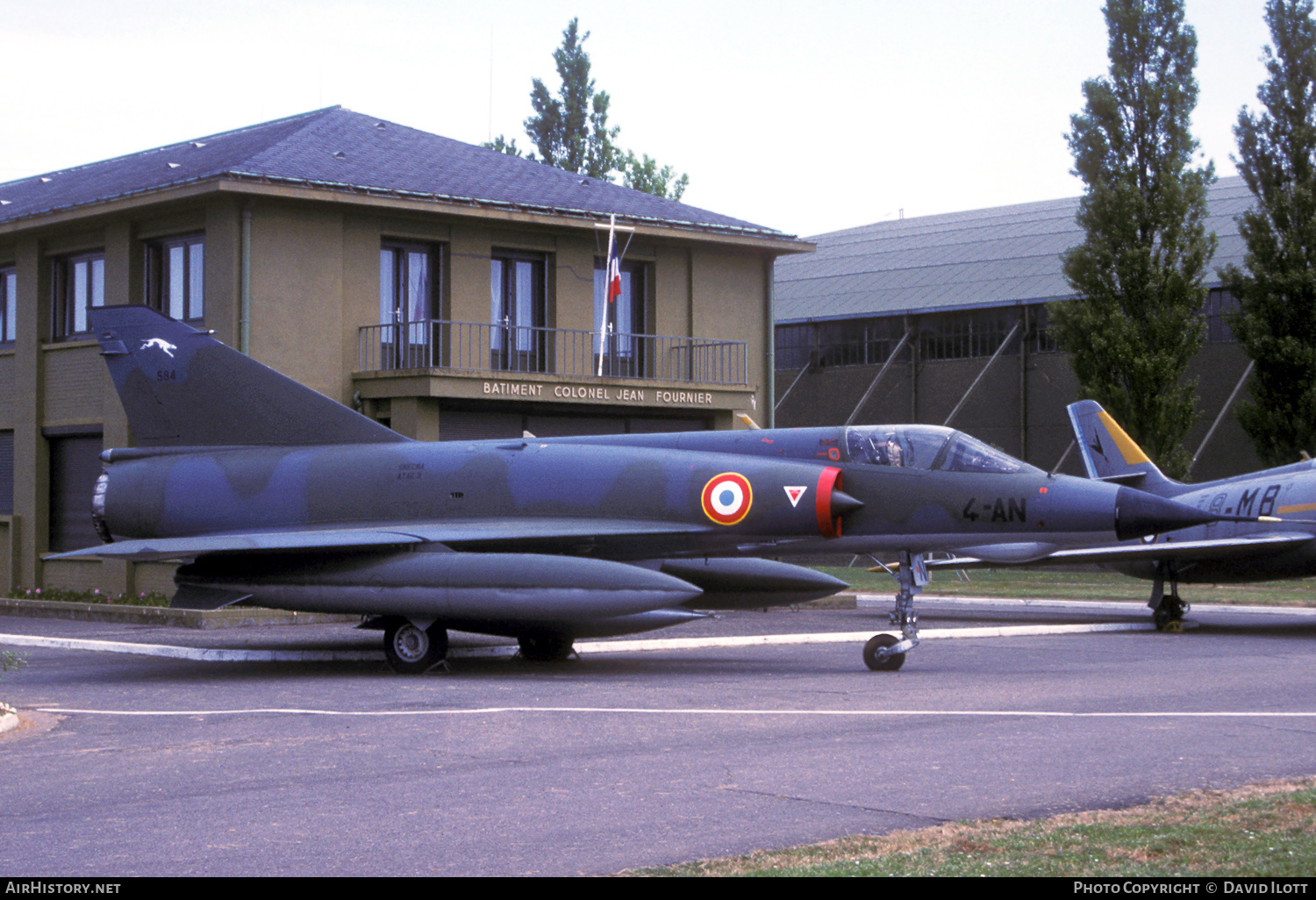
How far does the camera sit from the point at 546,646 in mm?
17328

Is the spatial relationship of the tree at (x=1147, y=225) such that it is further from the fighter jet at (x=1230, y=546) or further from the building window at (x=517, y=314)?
the building window at (x=517, y=314)

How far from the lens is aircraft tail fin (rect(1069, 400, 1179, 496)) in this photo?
25.0 metres

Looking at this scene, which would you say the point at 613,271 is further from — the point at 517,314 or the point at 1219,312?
the point at 1219,312

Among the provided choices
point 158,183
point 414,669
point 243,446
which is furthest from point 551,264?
point 414,669

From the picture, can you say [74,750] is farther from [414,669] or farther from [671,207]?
[671,207]

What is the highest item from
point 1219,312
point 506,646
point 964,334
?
point 1219,312

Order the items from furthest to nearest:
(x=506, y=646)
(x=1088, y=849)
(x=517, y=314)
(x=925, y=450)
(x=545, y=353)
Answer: (x=545, y=353) < (x=517, y=314) < (x=506, y=646) < (x=925, y=450) < (x=1088, y=849)

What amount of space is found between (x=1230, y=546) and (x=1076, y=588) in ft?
41.8

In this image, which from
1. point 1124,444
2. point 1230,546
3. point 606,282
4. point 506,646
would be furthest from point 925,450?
point 606,282

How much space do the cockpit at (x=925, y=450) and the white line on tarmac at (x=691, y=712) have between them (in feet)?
14.2

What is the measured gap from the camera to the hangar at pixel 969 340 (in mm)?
41500

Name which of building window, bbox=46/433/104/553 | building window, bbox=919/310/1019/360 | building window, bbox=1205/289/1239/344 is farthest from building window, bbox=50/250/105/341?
building window, bbox=1205/289/1239/344

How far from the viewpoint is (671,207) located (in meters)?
29.5

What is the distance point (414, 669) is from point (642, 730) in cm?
559
